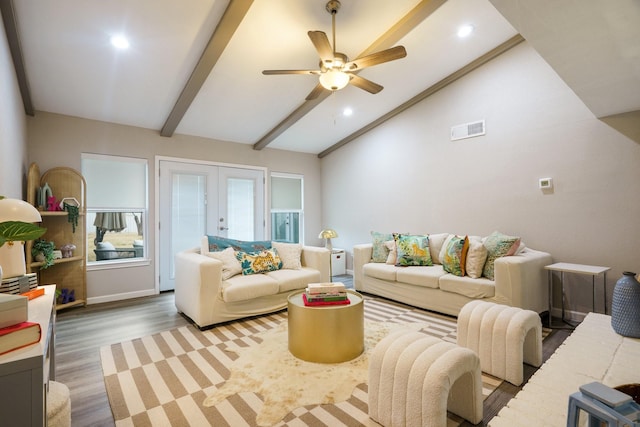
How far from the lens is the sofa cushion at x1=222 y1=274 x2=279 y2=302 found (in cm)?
313

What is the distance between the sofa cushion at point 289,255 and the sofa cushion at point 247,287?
0.45m

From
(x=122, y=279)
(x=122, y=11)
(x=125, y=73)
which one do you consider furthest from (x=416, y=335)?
(x=122, y=279)

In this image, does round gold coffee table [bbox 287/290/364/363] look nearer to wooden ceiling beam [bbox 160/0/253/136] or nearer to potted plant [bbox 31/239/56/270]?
wooden ceiling beam [bbox 160/0/253/136]

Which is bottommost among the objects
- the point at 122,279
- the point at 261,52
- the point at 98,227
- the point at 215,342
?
the point at 215,342

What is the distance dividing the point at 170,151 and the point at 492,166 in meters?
4.54

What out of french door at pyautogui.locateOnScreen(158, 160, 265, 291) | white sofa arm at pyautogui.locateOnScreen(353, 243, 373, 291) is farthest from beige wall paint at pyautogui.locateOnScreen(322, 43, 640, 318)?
french door at pyautogui.locateOnScreen(158, 160, 265, 291)

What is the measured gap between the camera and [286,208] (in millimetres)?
6055

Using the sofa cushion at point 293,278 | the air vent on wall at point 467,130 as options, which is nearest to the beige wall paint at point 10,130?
the sofa cushion at point 293,278

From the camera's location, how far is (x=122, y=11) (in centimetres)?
253

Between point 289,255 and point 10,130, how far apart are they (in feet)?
9.50

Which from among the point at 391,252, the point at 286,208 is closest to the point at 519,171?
the point at 391,252

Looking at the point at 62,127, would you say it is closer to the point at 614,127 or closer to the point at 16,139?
the point at 16,139

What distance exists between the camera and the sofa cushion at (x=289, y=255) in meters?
3.91

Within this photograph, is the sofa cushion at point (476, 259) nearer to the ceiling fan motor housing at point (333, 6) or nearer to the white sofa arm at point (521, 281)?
the white sofa arm at point (521, 281)
